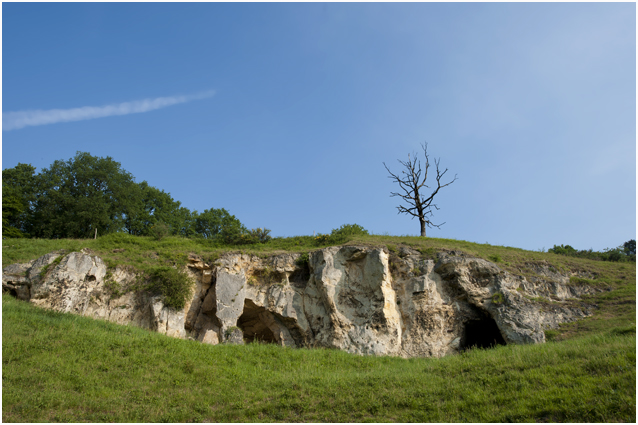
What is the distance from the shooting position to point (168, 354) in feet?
47.0

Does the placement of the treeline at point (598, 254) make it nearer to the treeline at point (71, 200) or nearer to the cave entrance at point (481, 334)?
the cave entrance at point (481, 334)

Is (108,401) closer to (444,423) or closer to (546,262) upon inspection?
(444,423)

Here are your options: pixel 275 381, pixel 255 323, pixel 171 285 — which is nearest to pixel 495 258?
pixel 255 323

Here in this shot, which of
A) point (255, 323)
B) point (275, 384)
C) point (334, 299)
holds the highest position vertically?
point (334, 299)

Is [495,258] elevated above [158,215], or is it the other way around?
[158,215]

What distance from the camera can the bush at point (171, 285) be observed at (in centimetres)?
2006

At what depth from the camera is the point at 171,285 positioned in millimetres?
20297

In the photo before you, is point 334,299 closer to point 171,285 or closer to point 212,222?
point 171,285

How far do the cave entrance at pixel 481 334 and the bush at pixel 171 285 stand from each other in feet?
47.6

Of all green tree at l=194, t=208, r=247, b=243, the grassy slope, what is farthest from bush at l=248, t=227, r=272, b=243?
green tree at l=194, t=208, r=247, b=243

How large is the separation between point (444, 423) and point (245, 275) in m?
15.1

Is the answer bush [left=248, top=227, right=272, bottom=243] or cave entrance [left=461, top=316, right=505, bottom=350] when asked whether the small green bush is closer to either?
cave entrance [left=461, top=316, right=505, bottom=350]

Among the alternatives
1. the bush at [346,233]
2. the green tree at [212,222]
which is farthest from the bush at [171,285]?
the green tree at [212,222]

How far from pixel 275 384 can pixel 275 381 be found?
25cm
